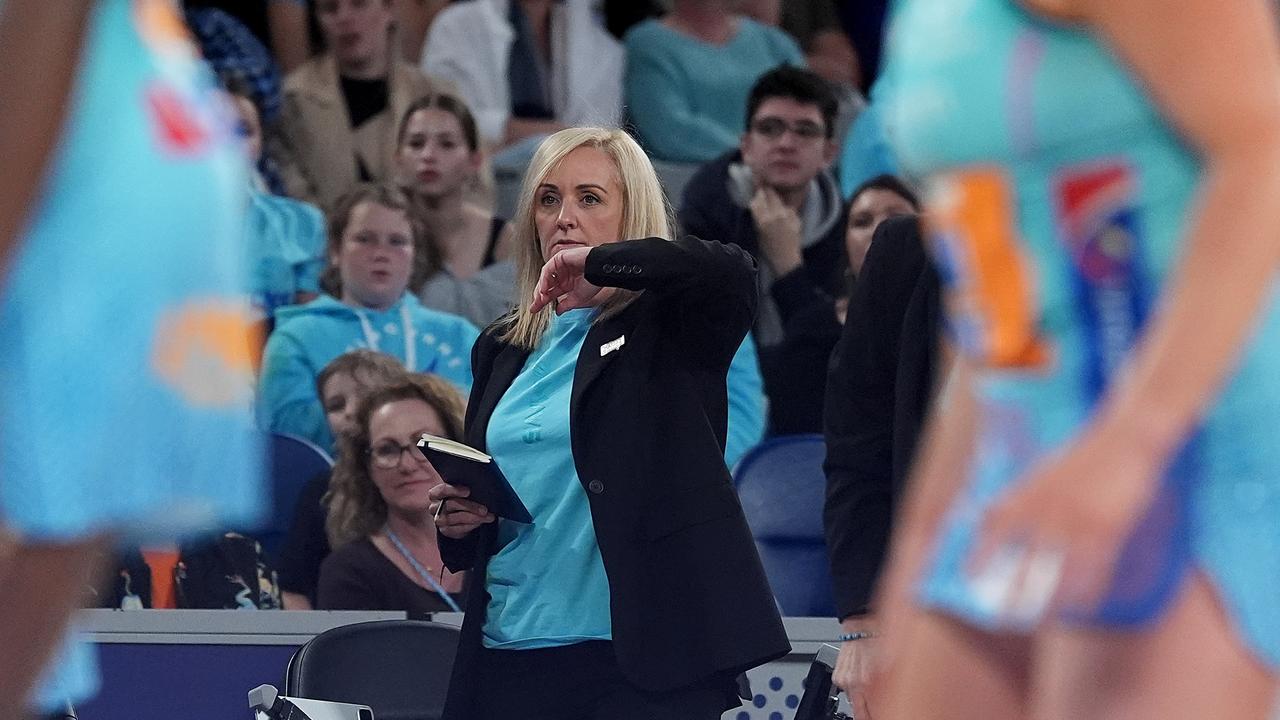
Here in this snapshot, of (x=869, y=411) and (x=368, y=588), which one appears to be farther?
(x=368, y=588)

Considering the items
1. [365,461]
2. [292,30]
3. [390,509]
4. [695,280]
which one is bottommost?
[390,509]

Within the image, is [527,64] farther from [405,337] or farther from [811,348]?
[811,348]

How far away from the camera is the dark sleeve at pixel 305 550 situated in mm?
5109

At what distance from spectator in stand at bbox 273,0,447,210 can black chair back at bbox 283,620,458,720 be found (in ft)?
9.33

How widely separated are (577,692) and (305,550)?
5.67 ft

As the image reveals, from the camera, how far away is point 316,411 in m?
5.89

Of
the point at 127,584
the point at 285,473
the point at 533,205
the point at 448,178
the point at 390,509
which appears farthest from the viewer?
the point at 448,178

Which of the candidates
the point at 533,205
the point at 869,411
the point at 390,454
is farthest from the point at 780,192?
the point at 869,411

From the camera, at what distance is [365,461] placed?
200 inches

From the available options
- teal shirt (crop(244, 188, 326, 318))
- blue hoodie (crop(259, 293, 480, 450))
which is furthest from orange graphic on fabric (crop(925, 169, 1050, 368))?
teal shirt (crop(244, 188, 326, 318))

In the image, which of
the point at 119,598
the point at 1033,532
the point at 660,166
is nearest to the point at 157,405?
the point at 1033,532

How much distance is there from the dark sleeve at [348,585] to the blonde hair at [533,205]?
42.1 inches

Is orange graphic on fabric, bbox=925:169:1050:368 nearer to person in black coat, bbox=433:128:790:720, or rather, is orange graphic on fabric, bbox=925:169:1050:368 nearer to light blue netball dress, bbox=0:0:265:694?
light blue netball dress, bbox=0:0:265:694

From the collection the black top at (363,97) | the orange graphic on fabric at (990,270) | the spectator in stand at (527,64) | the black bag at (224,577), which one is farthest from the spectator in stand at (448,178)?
the orange graphic on fabric at (990,270)
